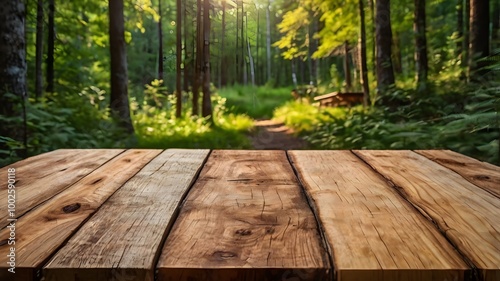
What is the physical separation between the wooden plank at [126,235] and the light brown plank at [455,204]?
682 millimetres

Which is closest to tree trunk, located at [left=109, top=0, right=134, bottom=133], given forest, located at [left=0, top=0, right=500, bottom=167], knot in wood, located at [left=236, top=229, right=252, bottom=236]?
forest, located at [left=0, top=0, right=500, bottom=167]

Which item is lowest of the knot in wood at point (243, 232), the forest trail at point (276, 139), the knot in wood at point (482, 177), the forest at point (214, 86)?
the knot in wood at point (243, 232)

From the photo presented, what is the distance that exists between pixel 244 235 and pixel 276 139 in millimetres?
7906

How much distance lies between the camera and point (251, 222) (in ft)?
3.71

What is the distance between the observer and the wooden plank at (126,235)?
0.87 meters

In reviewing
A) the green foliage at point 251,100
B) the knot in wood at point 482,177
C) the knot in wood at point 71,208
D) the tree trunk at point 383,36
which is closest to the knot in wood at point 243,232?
the knot in wood at point 71,208

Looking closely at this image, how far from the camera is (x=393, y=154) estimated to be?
7.57 ft

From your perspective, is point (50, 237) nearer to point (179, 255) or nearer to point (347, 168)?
point (179, 255)

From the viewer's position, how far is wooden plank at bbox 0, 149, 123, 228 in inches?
54.3

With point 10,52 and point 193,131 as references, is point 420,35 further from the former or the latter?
point 10,52

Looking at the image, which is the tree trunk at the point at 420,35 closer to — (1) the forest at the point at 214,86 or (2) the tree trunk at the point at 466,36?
(1) the forest at the point at 214,86

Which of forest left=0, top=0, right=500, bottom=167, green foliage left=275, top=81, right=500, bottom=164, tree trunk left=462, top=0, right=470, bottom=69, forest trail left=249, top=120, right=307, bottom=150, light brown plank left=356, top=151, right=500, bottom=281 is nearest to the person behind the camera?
light brown plank left=356, top=151, right=500, bottom=281

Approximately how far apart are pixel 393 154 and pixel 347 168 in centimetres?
54

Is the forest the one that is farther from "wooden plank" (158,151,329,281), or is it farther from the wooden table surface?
"wooden plank" (158,151,329,281)
